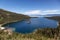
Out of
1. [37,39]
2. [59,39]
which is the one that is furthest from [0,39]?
[59,39]

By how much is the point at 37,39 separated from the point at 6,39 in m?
1.18

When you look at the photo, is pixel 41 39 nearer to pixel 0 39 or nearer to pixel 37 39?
pixel 37 39

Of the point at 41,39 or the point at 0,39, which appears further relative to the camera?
the point at 41,39

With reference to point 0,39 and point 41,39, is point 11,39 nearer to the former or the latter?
point 0,39

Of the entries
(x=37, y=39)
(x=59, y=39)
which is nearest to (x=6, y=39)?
(x=37, y=39)

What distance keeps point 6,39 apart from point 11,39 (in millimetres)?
171

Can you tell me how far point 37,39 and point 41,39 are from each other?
15cm

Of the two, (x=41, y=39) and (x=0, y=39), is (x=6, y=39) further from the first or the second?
(x=41, y=39)

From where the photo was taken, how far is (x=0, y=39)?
4.73 meters

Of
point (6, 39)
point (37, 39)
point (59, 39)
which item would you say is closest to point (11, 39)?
point (6, 39)

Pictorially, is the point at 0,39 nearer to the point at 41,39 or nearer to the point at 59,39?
the point at 41,39

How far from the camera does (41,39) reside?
5227 millimetres

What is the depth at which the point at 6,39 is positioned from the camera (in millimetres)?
4801
